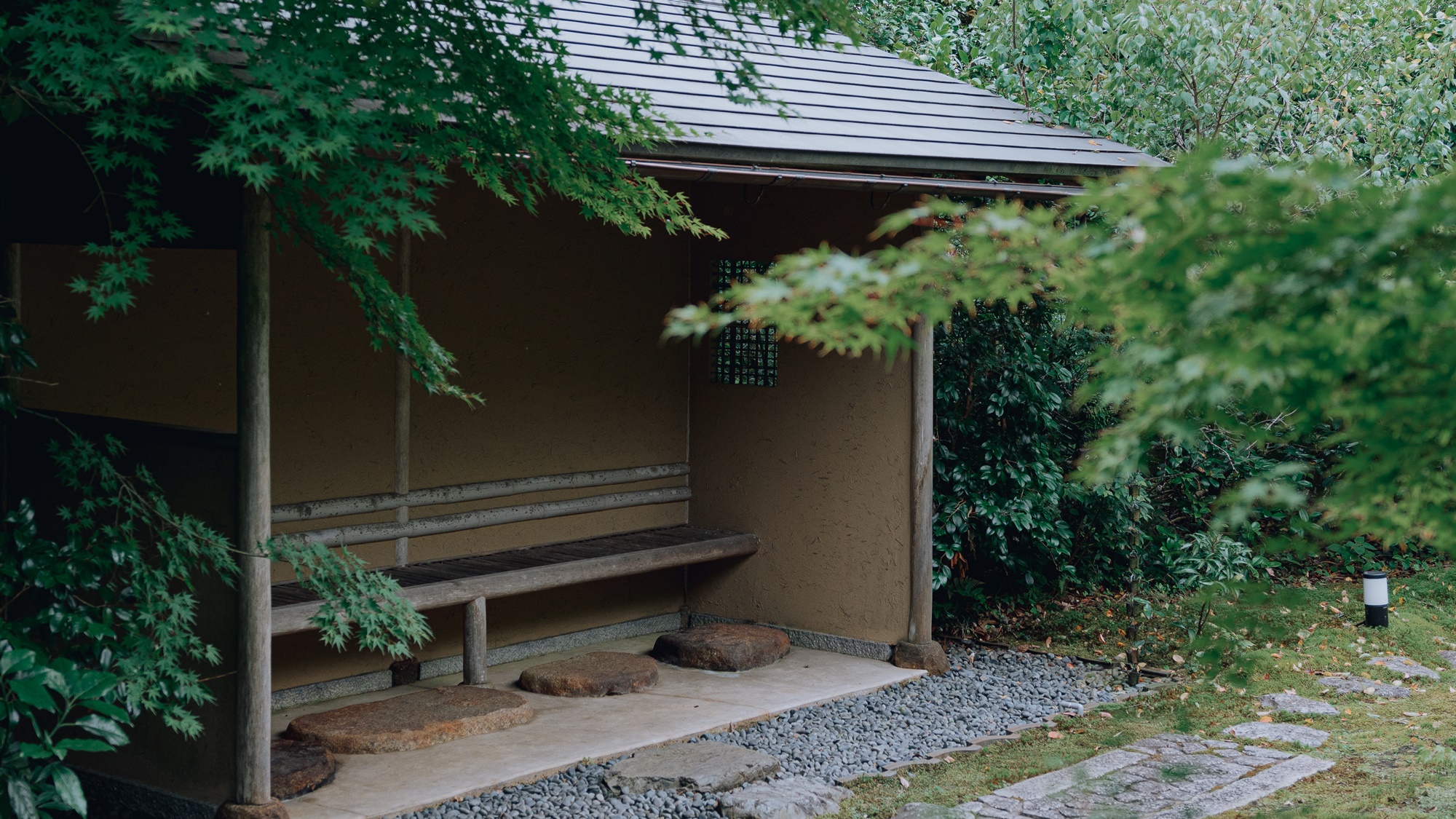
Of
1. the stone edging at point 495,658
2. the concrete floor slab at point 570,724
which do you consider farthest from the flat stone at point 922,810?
the stone edging at point 495,658

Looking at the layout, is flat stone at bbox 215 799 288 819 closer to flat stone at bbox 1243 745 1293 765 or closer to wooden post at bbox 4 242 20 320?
wooden post at bbox 4 242 20 320

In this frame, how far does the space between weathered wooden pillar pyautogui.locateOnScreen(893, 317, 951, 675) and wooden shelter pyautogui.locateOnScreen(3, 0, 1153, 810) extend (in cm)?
2

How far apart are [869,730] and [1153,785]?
4.43 ft

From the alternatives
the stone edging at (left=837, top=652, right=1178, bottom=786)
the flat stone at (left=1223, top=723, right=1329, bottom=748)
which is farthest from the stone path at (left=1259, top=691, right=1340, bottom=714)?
the stone edging at (left=837, top=652, right=1178, bottom=786)

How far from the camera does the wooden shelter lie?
5.96 metres

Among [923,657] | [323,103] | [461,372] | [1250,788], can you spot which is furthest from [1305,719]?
[323,103]

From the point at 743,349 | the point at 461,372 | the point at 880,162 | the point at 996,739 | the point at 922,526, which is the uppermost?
the point at 880,162

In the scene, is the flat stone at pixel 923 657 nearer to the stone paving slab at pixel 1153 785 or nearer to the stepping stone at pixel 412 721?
the stone paving slab at pixel 1153 785

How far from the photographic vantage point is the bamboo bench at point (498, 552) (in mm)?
6301

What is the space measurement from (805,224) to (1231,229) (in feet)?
19.6

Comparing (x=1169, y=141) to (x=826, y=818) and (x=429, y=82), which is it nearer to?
(x=826, y=818)

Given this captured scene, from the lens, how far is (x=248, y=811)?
4.47 metres

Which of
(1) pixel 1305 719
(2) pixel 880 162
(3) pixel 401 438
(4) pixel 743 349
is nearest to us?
(1) pixel 1305 719

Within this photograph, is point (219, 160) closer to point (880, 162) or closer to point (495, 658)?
point (880, 162)
